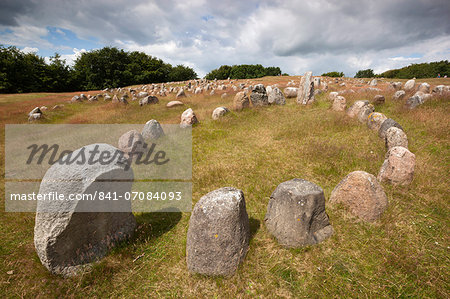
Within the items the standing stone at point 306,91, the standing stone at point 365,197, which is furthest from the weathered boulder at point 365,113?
the standing stone at point 365,197

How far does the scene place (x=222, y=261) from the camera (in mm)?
3396

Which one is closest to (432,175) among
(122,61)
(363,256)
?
(363,256)

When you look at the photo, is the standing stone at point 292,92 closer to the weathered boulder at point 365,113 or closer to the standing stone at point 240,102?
the standing stone at point 240,102

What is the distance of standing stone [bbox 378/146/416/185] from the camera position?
537cm

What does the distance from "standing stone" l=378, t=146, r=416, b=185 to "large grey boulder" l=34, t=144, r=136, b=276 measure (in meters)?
7.04

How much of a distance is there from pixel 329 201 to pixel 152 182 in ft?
18.6

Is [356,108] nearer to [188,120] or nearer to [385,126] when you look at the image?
[385,126]

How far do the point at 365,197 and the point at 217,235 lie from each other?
11.6 ft

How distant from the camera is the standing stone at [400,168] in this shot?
211 inches

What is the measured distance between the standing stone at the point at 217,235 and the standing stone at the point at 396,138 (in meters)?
7.21

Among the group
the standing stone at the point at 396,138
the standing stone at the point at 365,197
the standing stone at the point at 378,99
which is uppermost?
the standing stone at the point at 378,99

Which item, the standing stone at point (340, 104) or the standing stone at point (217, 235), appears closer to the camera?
the standing stone at point (217, 235)

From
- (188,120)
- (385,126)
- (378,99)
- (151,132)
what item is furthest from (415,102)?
(151,132)

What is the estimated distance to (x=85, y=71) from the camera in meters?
45.2
